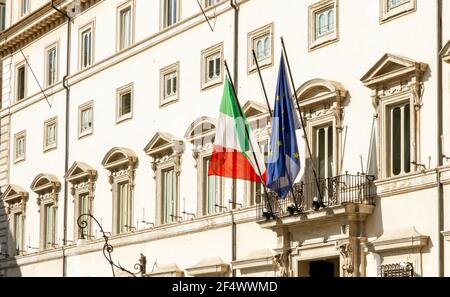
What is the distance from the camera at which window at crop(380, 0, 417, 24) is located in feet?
80.4

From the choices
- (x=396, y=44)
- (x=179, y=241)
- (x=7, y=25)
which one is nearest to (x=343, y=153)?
(x=396, y=44)

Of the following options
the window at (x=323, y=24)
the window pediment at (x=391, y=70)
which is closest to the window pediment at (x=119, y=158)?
the window at (x=323, y=24)

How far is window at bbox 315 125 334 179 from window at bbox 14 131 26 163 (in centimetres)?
1988

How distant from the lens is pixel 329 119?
26.9m

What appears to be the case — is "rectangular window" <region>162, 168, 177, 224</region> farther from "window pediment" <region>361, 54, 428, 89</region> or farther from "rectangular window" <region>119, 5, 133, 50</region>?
"window pediment" <region>361, 54, 428, 89</region>

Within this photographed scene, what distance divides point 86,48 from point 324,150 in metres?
15.7

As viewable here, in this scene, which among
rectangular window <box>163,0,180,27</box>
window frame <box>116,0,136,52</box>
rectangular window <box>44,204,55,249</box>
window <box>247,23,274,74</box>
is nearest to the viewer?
window <box>247,23,274,74</box>

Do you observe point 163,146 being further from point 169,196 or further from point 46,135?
point 46,135

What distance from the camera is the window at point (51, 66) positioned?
4309 centimetres

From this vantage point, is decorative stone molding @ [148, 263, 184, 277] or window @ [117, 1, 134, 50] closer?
decorative stone molding @ [148, 263, 184, 277]

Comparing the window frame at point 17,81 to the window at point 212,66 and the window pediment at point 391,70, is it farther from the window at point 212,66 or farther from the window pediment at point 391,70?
the window pediment at point 391,70

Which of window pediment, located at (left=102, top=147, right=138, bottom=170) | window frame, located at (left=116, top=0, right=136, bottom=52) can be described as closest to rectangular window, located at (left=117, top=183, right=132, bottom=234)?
window pediment, located at (left=102, top=147, right=138, bottom=170)

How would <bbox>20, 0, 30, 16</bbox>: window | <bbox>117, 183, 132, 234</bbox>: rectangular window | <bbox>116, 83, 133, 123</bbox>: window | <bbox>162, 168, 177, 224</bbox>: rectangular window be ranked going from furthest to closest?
<bbox>20, 0, 30, 16</bbox>: window
<bbox>116, 83, 133, 123</bbox>: window
<bbox>117, 183, 132, 234</bbox>: rectangular window
<bbox>162, 168, 177, 224</bbox>: rectangular window

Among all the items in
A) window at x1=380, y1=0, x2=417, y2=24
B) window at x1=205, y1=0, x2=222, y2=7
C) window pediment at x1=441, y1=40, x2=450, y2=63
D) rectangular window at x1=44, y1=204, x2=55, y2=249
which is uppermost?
window at x1=205, y1=0, x2=222, y2=7
